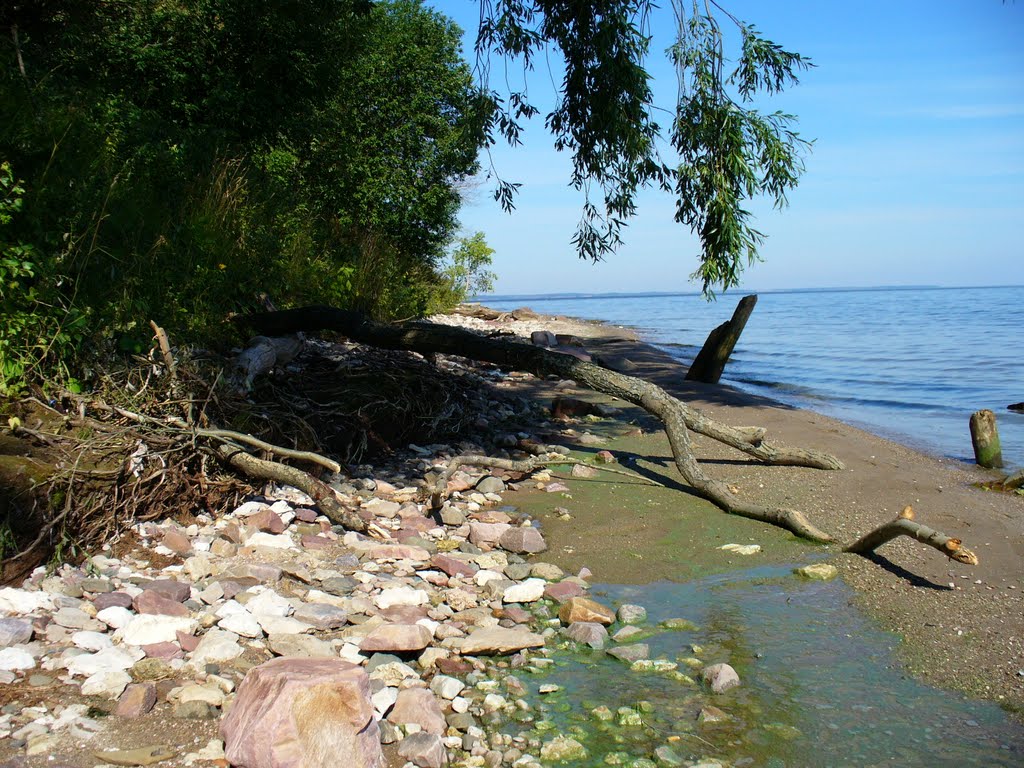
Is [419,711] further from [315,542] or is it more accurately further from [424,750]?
[315,542]

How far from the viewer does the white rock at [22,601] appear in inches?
144

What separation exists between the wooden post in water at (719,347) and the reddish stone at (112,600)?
388 inches

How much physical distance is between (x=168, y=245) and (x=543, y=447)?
3.71 m

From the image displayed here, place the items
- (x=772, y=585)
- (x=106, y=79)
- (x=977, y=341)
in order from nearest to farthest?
(x=772, y=585) → (x=106, y=79) → (x=977, y=341)

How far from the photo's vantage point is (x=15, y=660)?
3230 millimetres

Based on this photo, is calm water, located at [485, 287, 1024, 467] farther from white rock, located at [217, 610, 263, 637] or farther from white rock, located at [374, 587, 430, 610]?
white rock, located at [217, 610, 263, 637]

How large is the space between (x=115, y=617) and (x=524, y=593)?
6.66 feet

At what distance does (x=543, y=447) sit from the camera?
7828 millimetres

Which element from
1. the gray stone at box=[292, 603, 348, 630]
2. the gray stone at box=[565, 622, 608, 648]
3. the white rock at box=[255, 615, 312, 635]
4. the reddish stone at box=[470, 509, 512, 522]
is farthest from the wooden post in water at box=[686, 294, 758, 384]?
the white rock at box=[255, 615, 312, 635]

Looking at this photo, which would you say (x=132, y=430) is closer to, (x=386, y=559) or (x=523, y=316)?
(x=386, y=559)

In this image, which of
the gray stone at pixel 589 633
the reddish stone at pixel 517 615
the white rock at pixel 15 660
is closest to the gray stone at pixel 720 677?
the gray stone at pixel 589 633

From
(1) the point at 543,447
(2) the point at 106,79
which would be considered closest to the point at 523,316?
(2) the point at 106,79

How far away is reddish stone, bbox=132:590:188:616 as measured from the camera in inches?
148

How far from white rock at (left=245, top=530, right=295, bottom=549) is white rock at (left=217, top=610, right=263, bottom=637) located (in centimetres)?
106
